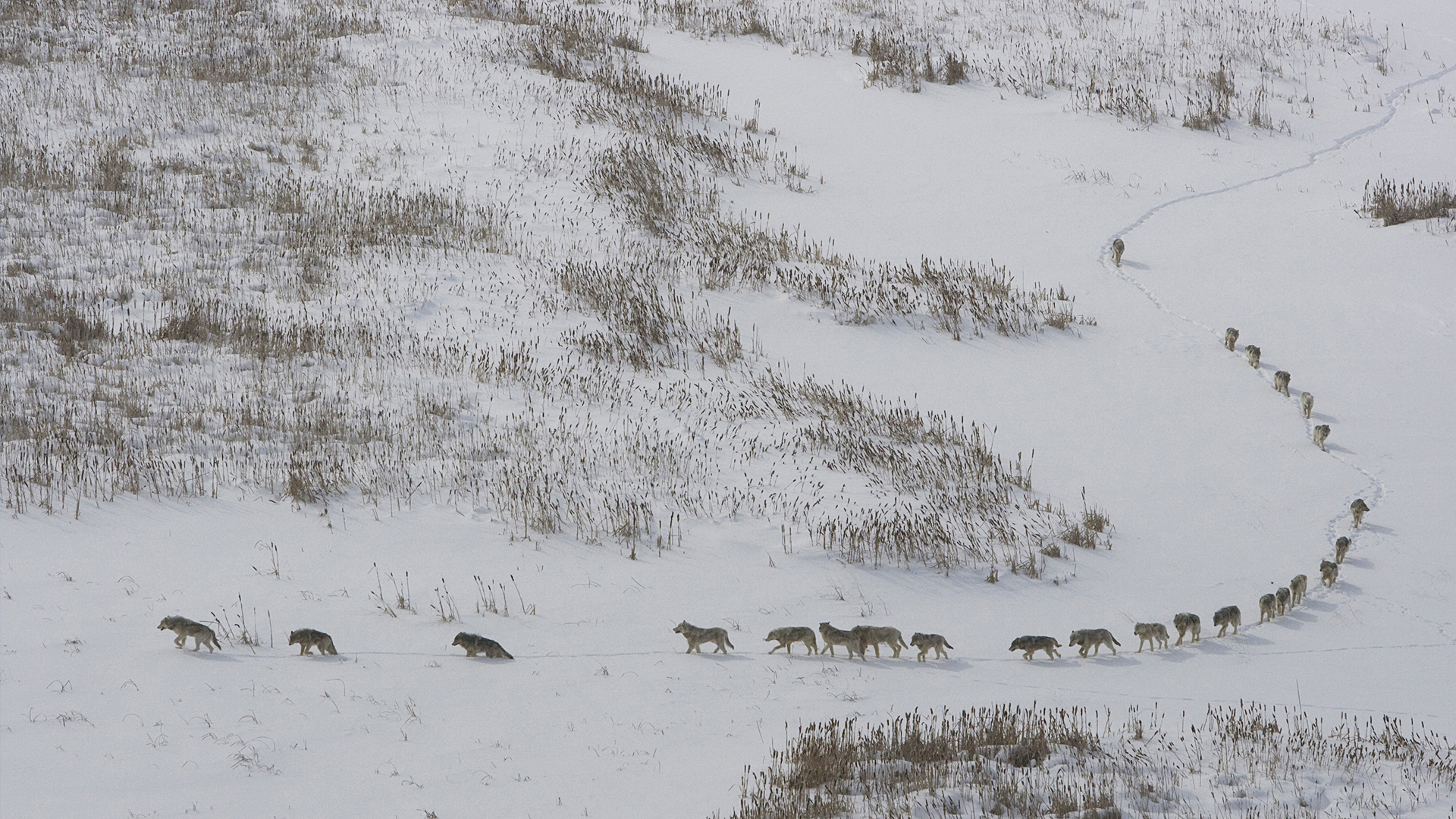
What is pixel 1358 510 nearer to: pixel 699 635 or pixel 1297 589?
pixel 1297 589

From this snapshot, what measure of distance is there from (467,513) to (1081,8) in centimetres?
2135

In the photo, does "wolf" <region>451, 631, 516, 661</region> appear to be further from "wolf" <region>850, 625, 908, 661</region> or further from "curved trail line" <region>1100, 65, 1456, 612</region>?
"curved trail line" <region>1100, 65, 1456, 612</region>

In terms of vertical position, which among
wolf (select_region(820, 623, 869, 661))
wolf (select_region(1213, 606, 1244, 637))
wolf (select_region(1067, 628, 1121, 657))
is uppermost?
wolf (select_region(1213, 606, 1244, 637))

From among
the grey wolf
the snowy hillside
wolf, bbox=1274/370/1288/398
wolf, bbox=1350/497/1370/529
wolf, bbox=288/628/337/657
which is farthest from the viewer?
wolf, bbox=1274/370/1288/398

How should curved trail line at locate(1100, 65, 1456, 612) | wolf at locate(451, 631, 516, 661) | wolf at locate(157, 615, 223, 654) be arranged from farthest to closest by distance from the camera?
curved trail line at locate(1100, 65, 1456, 612), wolf at locate(451, 631, 516, 661), wolf at locate(157, 615, 223, 654)

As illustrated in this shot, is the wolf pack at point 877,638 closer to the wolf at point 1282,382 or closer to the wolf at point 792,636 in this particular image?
the wolf at point 792,636

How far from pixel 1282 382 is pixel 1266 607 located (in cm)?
457

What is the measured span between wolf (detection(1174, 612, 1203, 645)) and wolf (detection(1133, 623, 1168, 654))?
98 mm

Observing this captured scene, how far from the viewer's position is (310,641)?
20.5ft

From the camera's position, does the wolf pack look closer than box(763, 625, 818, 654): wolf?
Yes

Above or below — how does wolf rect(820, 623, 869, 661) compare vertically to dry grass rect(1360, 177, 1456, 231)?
below

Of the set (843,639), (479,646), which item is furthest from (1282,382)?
(479,646)

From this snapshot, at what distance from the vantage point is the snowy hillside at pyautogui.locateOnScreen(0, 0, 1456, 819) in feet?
18.3

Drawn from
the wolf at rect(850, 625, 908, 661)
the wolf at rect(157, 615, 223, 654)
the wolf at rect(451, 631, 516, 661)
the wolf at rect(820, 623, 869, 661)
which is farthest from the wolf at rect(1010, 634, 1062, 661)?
the wolf at rect(157, 615, 223, 654)
